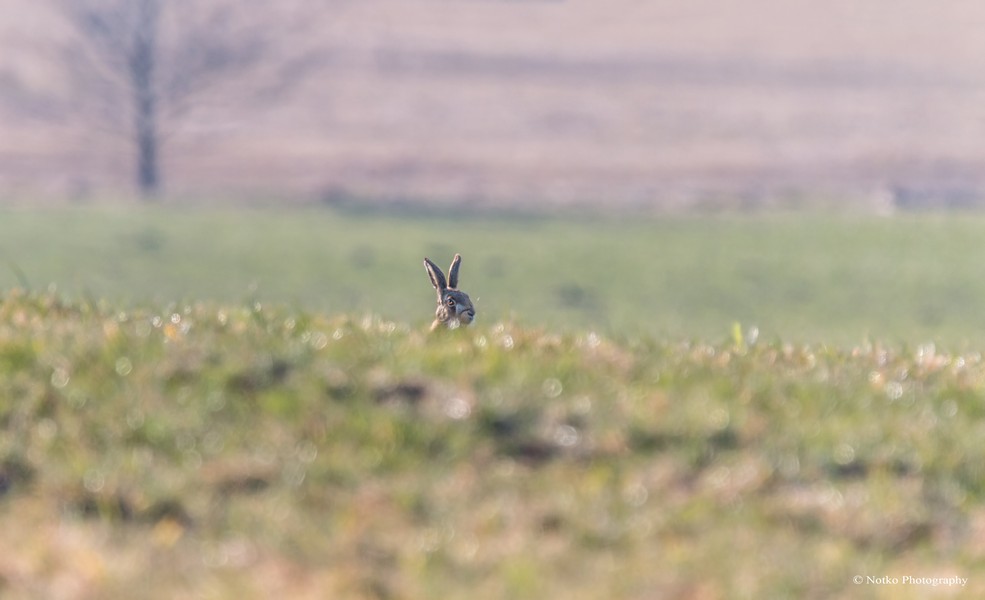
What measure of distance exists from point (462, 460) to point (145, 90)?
51.2m

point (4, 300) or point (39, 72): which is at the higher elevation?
point (39, 72)

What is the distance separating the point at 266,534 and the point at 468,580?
80cm

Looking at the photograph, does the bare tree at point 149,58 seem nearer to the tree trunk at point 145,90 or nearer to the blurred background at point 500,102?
the tree trunk at point 145,90

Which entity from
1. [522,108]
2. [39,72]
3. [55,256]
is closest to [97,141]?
[39,72]

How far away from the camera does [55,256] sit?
3794 cm

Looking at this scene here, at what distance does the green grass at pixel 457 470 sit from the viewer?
5215 millimetres

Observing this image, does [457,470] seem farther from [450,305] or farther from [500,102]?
[500,102]

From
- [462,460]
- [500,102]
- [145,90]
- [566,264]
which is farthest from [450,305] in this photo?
[500,102]

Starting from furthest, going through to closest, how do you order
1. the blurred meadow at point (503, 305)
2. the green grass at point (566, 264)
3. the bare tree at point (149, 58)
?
the bare tree at point (149, 58)
the green grass at point (566, 264)
the blurred meadow at point (503, 305)

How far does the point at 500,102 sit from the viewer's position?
84.2m

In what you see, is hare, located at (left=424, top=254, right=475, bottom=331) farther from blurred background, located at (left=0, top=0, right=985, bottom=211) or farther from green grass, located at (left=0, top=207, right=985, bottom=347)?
blurred background, located at (left=0, top=0, right=985, bottom=211)

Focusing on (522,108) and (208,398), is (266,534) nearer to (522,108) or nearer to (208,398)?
(208,398)

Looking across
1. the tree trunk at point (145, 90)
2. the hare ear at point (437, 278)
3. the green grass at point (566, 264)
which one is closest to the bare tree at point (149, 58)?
the tree trunk at point (145, 90)

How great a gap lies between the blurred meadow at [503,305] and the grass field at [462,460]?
0.02 meters
